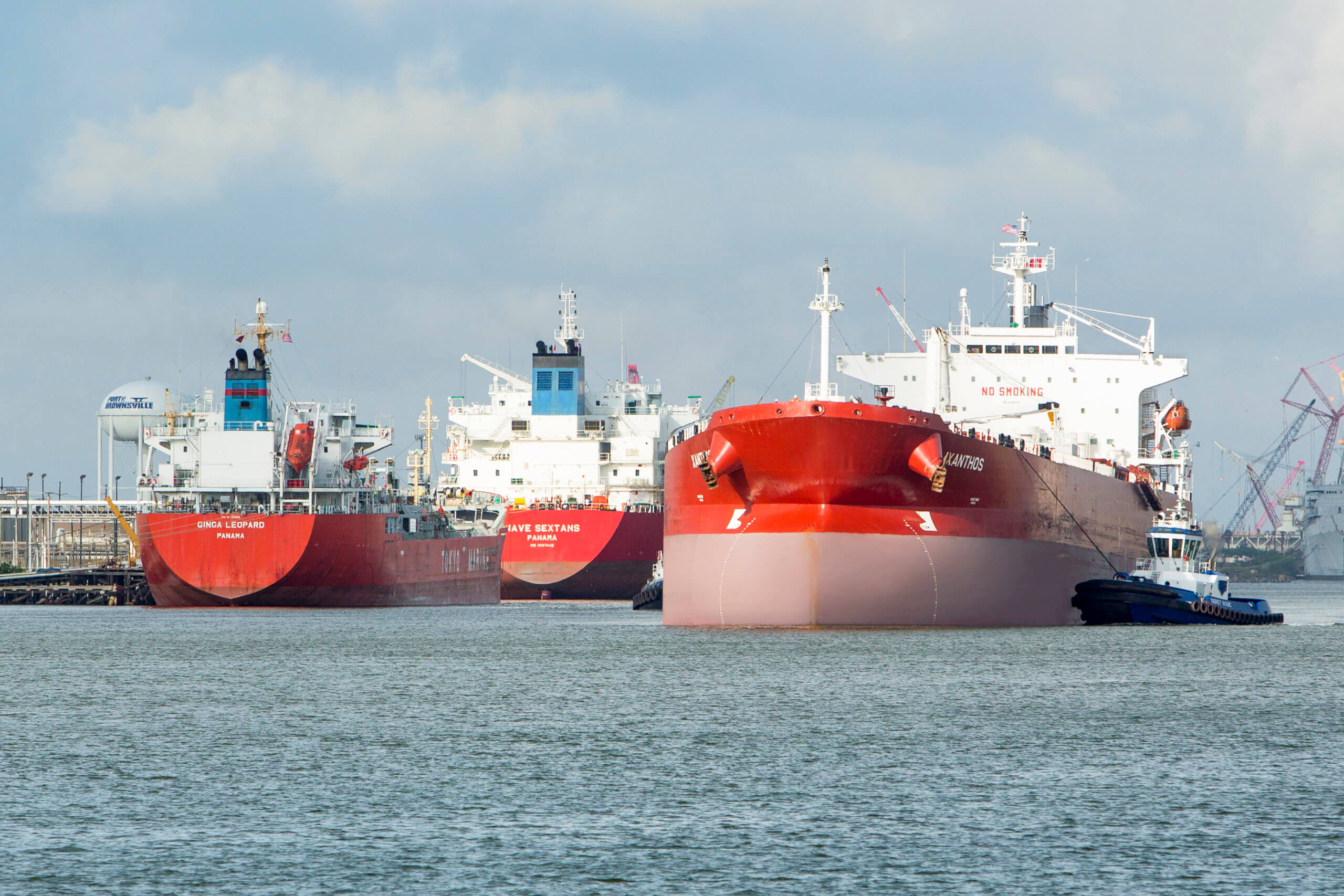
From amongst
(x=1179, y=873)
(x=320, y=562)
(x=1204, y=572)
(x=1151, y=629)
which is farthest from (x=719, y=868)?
(x=320, y=562)

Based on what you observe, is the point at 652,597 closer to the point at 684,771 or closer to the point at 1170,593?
the point at 1170,593

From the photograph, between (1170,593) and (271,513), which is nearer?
(1170,593)

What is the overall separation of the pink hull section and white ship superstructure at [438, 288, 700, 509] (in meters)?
26.4

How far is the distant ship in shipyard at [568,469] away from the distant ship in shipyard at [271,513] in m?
5.42

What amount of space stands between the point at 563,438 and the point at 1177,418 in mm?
22602

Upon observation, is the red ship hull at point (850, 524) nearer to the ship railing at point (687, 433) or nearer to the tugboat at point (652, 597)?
the ship railing at point (687, 433)

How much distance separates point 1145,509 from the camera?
147ft

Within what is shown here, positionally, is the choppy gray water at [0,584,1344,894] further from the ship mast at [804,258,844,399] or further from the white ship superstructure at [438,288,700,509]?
the white ship superstructure at [438,288,700,509]

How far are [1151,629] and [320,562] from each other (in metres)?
22.3

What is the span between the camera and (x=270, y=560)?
44844 millimetres

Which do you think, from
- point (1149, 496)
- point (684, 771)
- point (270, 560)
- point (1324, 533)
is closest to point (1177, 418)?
point (1149, 496)

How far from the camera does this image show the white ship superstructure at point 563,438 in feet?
196

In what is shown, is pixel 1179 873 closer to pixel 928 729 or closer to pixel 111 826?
pixel 928 729

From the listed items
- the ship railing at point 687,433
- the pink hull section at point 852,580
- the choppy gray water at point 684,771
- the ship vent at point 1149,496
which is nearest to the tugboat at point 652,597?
the ship railing at point 687,433
